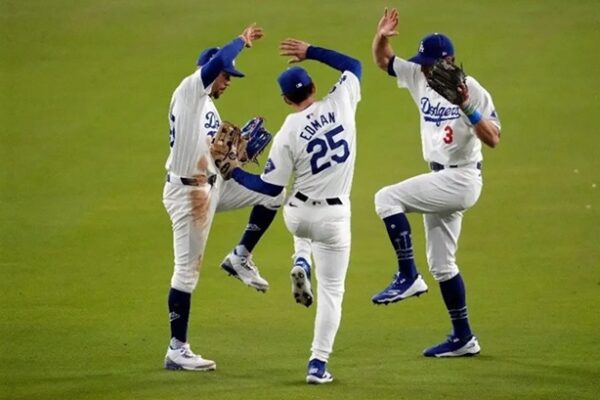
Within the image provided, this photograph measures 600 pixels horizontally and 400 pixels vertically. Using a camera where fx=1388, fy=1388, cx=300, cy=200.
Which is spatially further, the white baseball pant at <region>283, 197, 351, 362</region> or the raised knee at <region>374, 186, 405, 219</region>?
the raised knee at <region>374, 186, 405, 219</region>

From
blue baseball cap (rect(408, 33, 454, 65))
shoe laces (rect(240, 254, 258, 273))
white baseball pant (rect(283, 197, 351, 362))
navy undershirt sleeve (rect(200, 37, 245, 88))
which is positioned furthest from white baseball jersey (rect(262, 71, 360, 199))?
shoe laces (rect(240, 254, 258, 273))

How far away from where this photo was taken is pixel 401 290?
33.6 ft

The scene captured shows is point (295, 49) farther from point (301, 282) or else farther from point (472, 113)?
point (301, 282)

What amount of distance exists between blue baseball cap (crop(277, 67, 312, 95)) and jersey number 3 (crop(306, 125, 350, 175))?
1.27 feet

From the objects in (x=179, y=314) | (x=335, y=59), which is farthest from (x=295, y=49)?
(x=179, y=314)

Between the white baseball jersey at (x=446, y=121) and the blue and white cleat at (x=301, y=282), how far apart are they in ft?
4.82

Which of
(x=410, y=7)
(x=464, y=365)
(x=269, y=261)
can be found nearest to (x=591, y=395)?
(x=464, y=365)

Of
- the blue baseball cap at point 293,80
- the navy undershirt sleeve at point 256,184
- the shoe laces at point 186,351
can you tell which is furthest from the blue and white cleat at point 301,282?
the blue baseball cap at point 293,80

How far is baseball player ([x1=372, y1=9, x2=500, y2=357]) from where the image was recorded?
1027cm

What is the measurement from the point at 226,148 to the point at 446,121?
1753mm

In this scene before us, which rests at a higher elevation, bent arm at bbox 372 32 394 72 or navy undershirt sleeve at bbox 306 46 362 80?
→ bent arm at bbox 372 32 394 72

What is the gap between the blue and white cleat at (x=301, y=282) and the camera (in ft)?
32.0

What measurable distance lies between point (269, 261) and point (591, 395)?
16.5 feet

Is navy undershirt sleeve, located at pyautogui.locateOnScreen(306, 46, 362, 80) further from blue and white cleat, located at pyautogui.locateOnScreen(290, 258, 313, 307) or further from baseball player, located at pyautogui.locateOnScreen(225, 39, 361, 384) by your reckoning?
blue and white cleat, located at pyautogui.locateOnScreen(290, 258, 313, 307)
